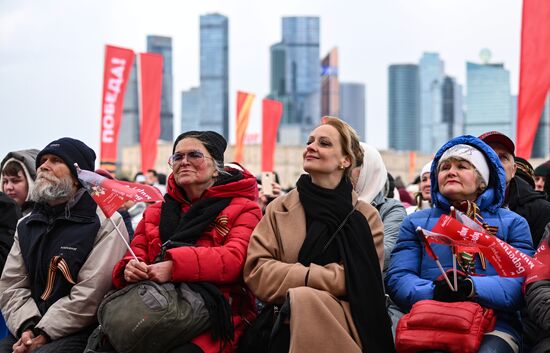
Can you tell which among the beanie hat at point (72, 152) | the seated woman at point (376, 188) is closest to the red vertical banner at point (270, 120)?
the seated woman at point (376, 188)

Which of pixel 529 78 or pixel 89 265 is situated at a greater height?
pixel 529 78

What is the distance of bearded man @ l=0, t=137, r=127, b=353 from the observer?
5.77 m

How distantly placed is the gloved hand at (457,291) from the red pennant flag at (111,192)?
1831 millimetres

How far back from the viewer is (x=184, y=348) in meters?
5.28

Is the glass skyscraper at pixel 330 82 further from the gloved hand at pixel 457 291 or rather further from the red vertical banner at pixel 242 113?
the gloved hand at pixel 457 291

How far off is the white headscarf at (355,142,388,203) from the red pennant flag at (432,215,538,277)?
1226mm

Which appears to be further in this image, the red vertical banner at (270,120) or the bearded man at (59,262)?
the red vertical banner at (270,120)

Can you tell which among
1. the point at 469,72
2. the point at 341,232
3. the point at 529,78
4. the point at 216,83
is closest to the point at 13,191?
the point at 341,232

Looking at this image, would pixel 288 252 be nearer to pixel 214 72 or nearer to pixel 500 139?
pixel 500 139

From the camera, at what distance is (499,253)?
510 cm

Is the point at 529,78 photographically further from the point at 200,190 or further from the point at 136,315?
the point at 136,315

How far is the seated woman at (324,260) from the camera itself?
16.6ft

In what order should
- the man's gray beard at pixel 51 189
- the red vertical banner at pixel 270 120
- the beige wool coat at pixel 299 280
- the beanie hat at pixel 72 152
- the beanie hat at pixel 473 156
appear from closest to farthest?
the beige wool coat at pixel 299 280 → the beanie hat at pixel 473 156 → the man's gray beard at pixel 51 189 → the beanie hat at pixel 72 152 → the red vertical banner at pixel 270 120

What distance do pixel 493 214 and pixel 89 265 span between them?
8.04ft
